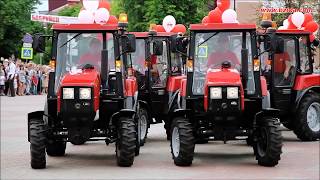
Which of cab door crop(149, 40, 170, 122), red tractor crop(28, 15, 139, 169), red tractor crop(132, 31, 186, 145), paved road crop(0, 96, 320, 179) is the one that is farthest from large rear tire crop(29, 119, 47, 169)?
cab door crop(149, 40, 170, 122)

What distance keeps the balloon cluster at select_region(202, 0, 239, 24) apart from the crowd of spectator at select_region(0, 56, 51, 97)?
21098 millimetres

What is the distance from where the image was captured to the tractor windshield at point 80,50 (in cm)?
1241

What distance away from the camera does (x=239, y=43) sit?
40.9 feet

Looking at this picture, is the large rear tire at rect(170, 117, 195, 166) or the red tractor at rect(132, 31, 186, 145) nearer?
the large rear tire at rect(170, 117, 195, 166)

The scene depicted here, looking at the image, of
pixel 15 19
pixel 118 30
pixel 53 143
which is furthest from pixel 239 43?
pixel 15 19

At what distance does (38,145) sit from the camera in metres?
11.5

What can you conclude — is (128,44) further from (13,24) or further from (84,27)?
(13,24)

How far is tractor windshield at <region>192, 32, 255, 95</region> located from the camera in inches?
488

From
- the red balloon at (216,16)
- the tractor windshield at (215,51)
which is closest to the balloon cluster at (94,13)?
the red balloon at (216,16)

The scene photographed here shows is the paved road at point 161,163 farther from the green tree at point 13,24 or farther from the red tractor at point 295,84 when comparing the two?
the green tree at point 13,24

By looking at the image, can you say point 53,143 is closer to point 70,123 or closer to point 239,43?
point 70,123

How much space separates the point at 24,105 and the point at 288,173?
20.2 meters

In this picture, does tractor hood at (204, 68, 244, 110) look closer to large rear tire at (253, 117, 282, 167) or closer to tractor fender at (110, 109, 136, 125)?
large rear tire at (253, 117, 282, 167)

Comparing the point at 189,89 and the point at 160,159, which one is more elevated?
the point at 189,89
